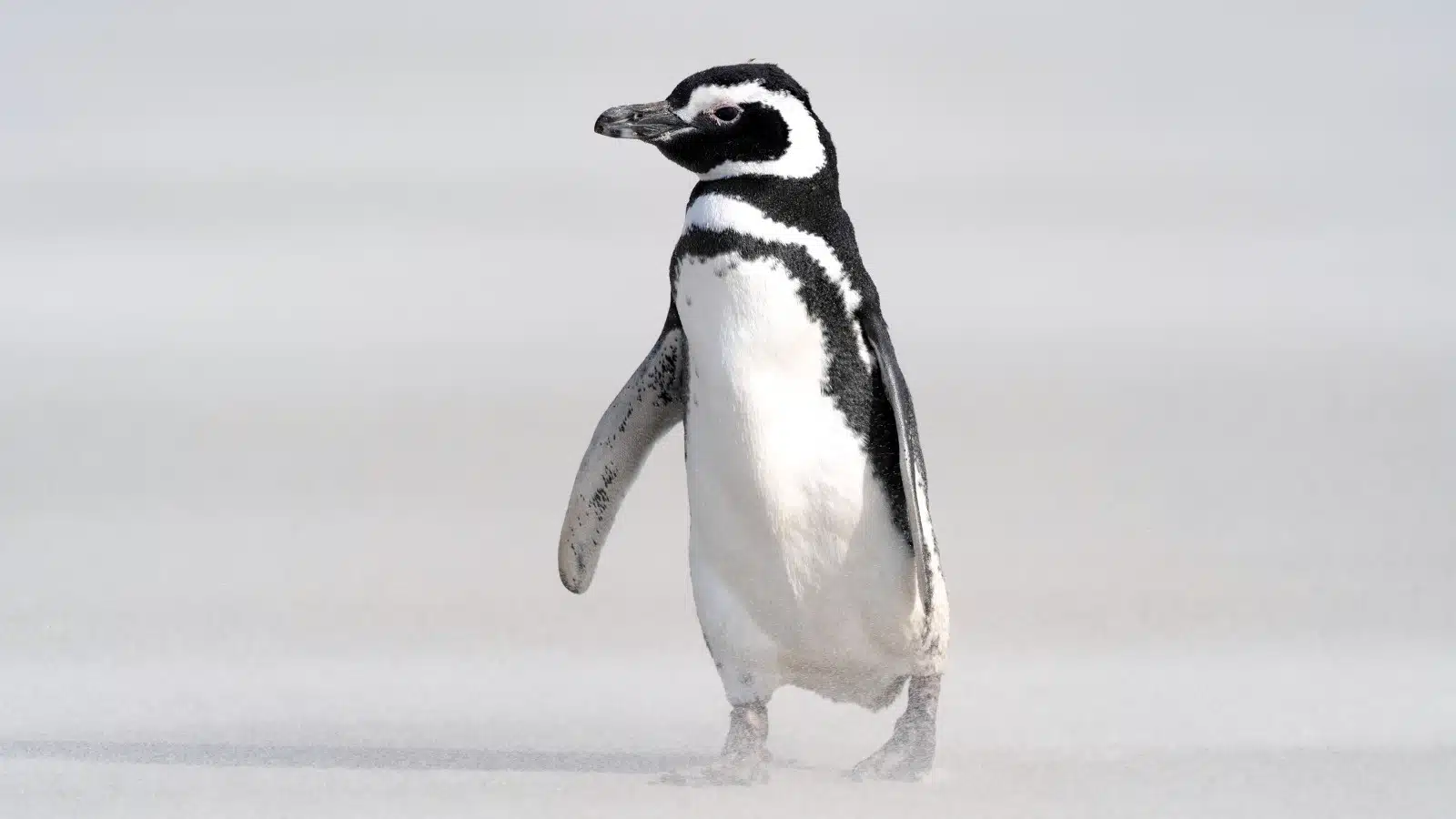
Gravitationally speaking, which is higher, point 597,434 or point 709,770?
point 597,434

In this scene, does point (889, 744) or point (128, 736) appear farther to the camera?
point (128, 736)

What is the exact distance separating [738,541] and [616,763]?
1.80ft

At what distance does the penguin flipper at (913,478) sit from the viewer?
414 centimetres

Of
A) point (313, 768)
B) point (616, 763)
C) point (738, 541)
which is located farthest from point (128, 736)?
point (738, 541)

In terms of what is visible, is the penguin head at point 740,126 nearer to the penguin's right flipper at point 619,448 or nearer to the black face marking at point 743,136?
the black face marking at point 743,136

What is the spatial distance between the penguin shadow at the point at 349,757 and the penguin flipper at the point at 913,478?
0.58 metres

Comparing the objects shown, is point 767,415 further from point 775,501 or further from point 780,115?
point 780,115

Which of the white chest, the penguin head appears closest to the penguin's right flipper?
the white chest

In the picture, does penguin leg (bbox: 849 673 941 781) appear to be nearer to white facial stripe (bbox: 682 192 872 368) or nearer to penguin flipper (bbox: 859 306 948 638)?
penguin flipper (bbox: 859 306 948 638)

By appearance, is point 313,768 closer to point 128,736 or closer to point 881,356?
point 128,736

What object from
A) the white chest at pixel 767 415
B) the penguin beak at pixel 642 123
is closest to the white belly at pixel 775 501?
the white chest at pixel 767 415

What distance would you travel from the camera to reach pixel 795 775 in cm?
426

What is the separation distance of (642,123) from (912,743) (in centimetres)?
135

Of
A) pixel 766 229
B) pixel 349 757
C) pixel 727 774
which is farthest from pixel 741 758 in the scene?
pixel 766 229
